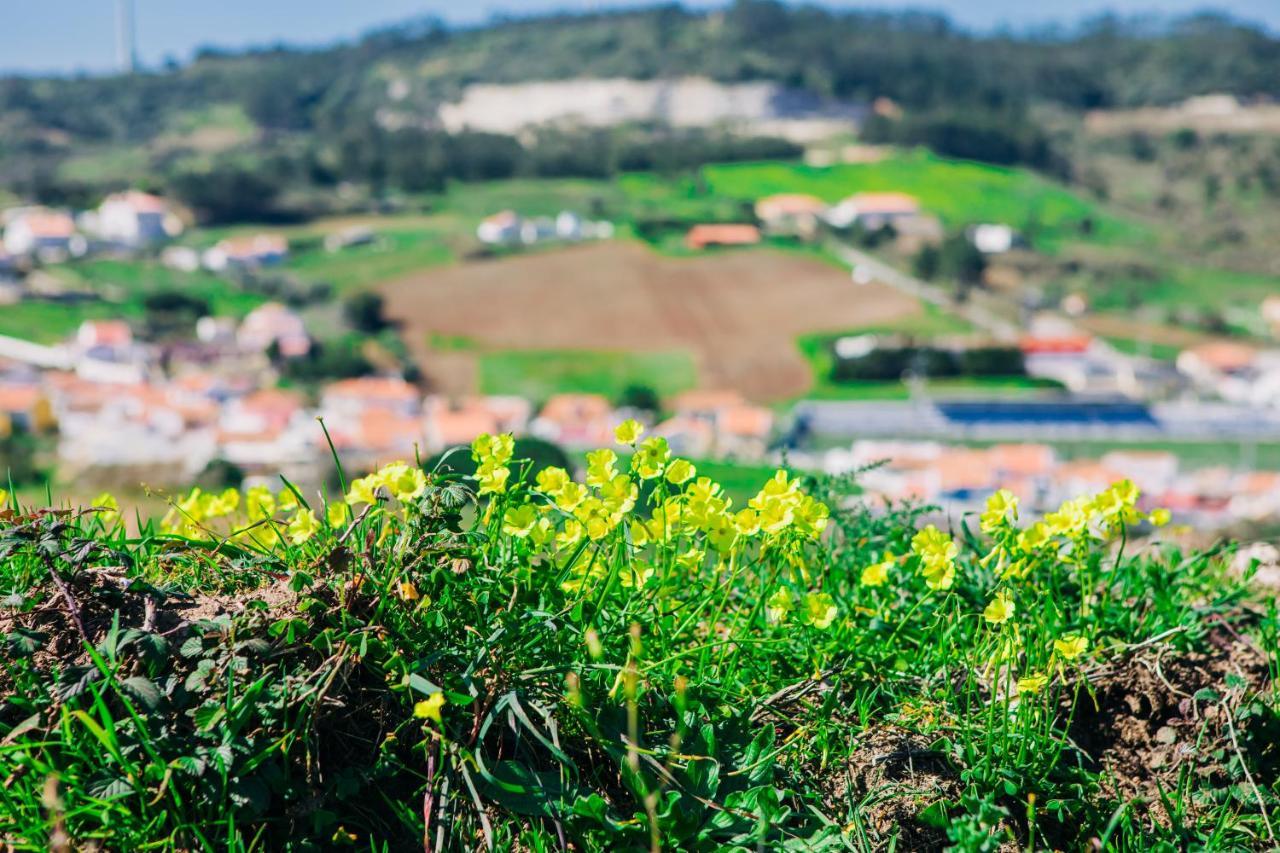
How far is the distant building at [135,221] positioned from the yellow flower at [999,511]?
7895 cm

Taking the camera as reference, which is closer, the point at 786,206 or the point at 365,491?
the point at 365,491

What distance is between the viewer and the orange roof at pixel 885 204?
8200 centimetres

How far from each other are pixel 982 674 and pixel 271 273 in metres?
70.0

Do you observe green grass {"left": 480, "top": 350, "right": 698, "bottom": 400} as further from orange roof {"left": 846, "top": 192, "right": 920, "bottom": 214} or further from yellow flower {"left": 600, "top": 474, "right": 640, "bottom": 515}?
yellow flower {"left": 600, "top": 474, "right": 640, "bottom": 515}

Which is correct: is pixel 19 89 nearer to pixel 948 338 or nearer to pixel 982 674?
pixel 948 338

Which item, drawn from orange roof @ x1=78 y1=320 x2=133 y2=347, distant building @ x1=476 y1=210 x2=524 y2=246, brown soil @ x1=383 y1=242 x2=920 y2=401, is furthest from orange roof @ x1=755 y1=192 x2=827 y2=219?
orange roof @ x1=78 y1=320 x2=133 y2=347

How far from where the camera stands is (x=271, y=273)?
68375 millimetres

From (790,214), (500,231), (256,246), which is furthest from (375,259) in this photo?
(790,214)

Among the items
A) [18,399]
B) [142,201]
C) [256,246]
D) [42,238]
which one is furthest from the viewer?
[142,201]

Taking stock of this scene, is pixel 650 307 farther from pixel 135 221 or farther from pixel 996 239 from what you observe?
pixel 135 221

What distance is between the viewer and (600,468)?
1873 mm

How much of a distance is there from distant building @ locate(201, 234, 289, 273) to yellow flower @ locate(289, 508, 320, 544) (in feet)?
231

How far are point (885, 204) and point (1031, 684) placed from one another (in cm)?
8336

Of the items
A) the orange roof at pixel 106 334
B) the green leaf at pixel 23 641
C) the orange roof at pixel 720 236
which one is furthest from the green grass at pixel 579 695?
the orange roof at pixel 720 236
